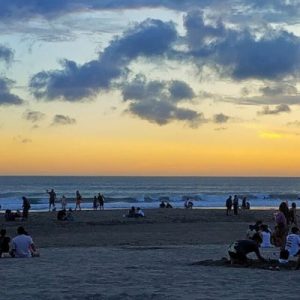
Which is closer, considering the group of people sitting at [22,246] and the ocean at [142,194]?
the group of people sitting at [22,246]

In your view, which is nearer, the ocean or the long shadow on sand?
the long shadow on sand

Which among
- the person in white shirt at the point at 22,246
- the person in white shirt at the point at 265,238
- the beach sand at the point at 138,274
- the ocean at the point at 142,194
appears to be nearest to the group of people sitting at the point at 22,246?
the person in white shirt at the point at 22,246

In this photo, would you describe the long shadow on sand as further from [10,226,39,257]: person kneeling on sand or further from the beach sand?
[10,226,39,257]: person kneeling on sand

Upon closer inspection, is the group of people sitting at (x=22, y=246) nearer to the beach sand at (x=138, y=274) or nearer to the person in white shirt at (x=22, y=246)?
the person in white shirt at (x=22, y=246)

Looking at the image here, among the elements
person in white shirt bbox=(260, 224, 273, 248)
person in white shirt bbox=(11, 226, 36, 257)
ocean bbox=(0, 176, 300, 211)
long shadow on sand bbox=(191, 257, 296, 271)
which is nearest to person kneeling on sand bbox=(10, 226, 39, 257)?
person in white shirt bbox=(11, 226, 36, 257)

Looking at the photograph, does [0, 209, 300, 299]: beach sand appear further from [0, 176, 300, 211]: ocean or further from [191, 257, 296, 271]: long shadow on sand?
[0, 176, 300, 211]: ocean

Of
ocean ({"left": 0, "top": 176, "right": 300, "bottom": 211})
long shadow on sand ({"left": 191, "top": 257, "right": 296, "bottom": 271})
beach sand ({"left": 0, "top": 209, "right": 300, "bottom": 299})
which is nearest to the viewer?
beach sand ({"left": 0, "top": 209, "right": 300, "bottom": 299})

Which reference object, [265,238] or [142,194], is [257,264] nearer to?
[265,238]

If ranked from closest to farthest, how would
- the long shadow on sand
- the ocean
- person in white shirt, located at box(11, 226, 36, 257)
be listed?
1. the long shadow on sand
2. person in white shirt, located at box(11, 226, 36, 257)
3. the ocean

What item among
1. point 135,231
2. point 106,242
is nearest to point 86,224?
point 135,231

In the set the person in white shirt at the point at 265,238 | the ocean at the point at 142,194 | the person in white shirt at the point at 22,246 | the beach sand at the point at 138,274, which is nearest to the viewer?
the beach sand at the point at 138,274

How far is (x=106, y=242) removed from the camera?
→ 2547 centimetres

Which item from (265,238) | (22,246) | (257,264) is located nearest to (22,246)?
(22,246)

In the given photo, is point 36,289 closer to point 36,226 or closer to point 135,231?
point 135,231
